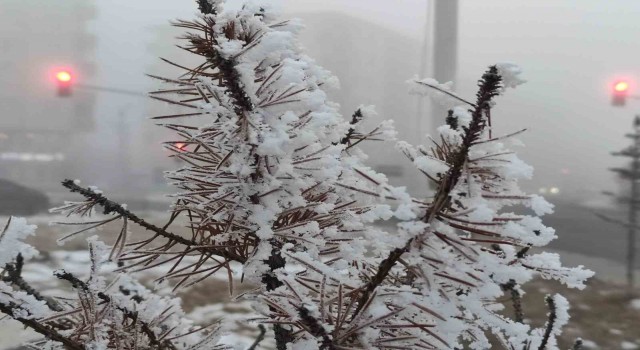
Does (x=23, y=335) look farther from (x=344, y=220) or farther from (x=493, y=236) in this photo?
(x=493, y=236)

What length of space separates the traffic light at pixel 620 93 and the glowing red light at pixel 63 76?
11.2m

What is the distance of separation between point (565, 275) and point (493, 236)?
0.44 feet

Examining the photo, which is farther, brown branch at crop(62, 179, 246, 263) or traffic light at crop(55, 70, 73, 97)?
traffic light at crop(55, 70, 73, 97)

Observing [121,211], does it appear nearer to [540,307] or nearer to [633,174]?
[540,307]

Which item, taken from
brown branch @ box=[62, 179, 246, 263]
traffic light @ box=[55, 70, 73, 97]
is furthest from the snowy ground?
brown branch @ box=[62, 179, 246, 263]

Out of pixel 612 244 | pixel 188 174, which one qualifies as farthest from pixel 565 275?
pixel 612 244

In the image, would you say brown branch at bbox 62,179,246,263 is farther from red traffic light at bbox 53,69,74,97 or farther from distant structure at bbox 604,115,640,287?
red traffic light at bbox 53,69,74,97

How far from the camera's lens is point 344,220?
3.56ft

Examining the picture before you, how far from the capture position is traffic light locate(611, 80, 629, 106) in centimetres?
904

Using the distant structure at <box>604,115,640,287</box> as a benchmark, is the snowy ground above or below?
below

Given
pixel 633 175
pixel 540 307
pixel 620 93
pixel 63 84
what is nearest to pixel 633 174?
pixel 633 175

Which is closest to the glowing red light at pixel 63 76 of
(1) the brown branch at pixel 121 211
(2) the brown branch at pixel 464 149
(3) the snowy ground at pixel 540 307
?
(3) the snowy ground at pixel 540 307

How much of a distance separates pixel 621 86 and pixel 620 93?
0.75 ft

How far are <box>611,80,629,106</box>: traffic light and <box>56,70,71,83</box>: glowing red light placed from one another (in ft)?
36.7
